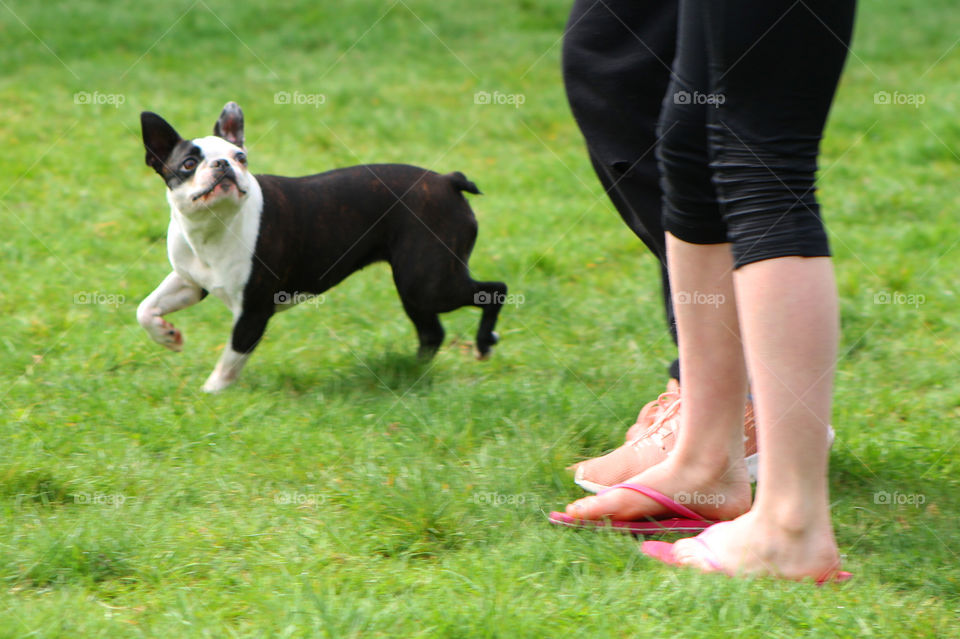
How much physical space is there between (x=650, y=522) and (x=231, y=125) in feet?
6.70

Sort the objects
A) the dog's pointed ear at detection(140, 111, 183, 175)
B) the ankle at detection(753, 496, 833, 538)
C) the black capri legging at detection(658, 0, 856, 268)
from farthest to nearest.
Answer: the dog's pointed ear at detection(140, 111, 183, 175)
the ankle at detection(753, 496, 833, 538)
the black capri legging at detection(658, 0, 856, 268)

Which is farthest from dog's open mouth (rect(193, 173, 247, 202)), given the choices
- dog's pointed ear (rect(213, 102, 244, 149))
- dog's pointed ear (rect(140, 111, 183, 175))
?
dog's pointed ear (rect(213, 102, 244, 149))

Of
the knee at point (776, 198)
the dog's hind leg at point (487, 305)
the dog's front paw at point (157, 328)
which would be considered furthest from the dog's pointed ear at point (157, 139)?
the knee at point (776, 198)

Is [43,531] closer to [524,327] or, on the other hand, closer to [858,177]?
[524,327]

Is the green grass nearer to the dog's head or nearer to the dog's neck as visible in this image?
the dog's neck

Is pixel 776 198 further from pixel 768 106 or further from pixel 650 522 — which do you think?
pixel 650 522

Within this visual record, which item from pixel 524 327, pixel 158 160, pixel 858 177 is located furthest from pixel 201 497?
pixel 858 177

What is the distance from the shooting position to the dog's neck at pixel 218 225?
3.13 m

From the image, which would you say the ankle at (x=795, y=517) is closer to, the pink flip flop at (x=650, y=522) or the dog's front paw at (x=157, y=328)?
the pink flip flop at (x=650, y=522)

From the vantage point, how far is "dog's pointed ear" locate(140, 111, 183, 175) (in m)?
3.13

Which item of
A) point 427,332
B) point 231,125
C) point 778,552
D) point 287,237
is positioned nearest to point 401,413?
point 427,332

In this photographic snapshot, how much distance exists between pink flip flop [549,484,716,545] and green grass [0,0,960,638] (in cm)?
6

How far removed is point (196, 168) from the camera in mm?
3084

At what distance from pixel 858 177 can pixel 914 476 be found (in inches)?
155
